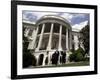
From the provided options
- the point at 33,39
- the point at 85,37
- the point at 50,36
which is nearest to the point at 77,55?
the point at 85,37

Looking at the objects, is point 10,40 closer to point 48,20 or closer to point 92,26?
point 48,20

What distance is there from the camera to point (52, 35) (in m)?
1.90

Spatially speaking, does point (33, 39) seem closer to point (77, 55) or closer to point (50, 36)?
point (50, 36)

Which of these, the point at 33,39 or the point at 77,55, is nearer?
the point at 33,39

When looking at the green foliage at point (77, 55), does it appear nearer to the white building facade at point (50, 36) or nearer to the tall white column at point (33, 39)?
the white building facade at point (50, 36)

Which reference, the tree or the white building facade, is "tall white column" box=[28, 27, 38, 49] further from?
the tree

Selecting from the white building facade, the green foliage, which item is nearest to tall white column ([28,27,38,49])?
the white building facade

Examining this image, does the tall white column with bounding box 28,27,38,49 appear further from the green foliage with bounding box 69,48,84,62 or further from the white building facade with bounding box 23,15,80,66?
the green foliage with bounding box 69,48,84,62

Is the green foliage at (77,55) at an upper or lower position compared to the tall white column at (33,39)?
lower

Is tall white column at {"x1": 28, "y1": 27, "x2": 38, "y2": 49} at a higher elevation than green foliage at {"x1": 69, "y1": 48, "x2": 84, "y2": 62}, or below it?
higher

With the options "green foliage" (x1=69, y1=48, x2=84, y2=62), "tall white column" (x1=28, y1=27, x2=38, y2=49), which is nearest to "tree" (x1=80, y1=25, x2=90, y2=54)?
"green foliage" (x1=69, y1=48, x2=84, y2=62)

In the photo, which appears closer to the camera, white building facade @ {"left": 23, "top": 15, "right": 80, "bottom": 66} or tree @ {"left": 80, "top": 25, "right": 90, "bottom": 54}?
white building facade @ {"left": 23, "top": 15, "right": 80, "bottom": 66}

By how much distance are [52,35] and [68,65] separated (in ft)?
1.11

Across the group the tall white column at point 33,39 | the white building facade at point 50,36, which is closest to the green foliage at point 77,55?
the white building facade at point 50,36
